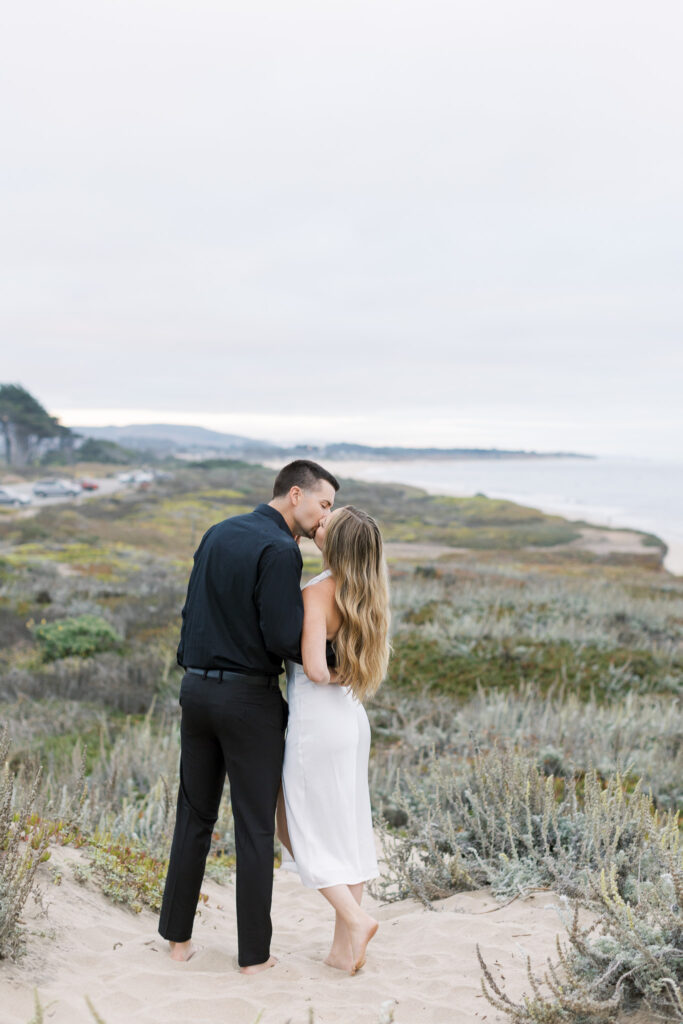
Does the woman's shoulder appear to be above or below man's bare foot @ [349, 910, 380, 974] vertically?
above

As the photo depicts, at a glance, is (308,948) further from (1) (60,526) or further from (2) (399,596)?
(1) (60,526)

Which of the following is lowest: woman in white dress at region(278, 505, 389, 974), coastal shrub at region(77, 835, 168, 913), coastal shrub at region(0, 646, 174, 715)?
coastal shrub at region(0, 646, 174, 715)

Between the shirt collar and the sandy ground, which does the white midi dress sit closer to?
the shirt collar

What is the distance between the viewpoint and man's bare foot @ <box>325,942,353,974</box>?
324 cm

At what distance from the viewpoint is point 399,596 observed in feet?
44.4

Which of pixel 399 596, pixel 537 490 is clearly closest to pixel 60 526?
pixel 399 596

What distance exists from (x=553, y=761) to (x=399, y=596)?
7579mm

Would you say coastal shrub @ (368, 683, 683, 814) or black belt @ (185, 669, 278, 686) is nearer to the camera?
black belt @ (185, 669, 278, 686)

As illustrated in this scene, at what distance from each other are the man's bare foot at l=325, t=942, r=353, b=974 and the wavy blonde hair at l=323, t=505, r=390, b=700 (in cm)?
105

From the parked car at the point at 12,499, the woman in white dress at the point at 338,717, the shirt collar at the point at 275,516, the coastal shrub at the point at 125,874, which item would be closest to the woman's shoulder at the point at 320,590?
the woman in white dress at the point at 338,717

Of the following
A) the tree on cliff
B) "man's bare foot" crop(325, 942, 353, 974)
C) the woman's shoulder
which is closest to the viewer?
the woman's shoulder

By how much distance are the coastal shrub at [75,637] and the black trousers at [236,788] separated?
7.84 metres

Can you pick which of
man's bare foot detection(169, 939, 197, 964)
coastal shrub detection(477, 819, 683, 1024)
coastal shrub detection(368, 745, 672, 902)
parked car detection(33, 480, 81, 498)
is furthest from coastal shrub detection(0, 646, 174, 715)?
parked car detection(33, 480, 81, 498)

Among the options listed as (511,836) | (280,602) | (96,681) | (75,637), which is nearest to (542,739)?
(511,836)
